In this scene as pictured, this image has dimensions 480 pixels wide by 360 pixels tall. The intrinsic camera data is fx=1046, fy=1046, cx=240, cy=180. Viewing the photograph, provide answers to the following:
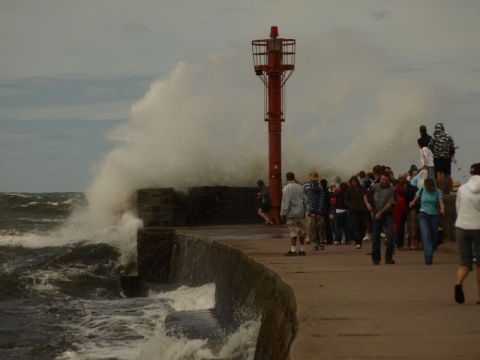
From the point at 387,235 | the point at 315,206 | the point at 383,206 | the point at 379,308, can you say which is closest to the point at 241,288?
the point at 387,235

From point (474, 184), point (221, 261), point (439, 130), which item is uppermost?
point (439, 130)

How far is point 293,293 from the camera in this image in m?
10.0

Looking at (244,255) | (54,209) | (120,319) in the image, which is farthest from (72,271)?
(54,209)

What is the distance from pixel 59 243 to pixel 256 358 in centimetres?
2281

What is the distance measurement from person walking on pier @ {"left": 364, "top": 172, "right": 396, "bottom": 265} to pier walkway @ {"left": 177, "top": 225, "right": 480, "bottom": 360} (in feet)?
0.62

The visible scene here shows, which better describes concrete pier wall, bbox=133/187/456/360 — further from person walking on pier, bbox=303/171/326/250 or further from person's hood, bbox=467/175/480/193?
person's hood, bbox=467/175/480/193

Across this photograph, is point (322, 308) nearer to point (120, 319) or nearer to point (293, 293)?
point (293, 293)

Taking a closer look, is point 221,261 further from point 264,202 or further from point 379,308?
point 264,202

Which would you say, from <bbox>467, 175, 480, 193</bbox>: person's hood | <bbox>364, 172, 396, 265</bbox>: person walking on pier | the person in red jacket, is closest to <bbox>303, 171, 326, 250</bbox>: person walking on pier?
the person in red jacket

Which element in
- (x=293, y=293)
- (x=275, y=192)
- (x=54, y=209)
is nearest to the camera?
(x=293, y=293)

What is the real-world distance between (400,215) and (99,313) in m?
5.29

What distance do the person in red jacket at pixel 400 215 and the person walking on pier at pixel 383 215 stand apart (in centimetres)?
271

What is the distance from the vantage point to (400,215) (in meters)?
17.6

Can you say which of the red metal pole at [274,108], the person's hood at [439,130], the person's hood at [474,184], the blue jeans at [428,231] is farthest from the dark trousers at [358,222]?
the red metal pole at [274,108]
